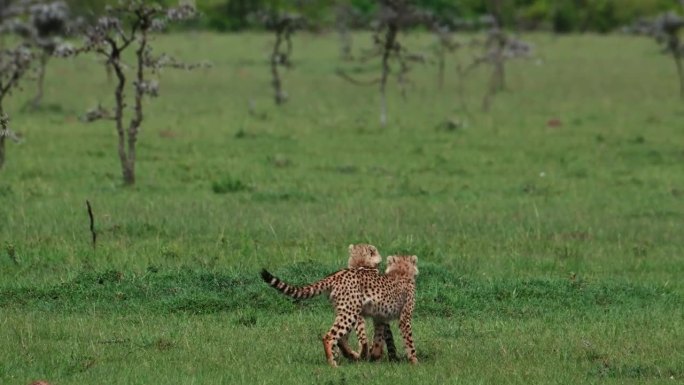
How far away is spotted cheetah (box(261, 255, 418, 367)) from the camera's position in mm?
10180

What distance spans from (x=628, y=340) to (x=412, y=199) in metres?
9.76

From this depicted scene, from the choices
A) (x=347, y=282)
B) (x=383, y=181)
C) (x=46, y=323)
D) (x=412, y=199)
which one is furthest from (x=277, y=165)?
(x=347, y=282)

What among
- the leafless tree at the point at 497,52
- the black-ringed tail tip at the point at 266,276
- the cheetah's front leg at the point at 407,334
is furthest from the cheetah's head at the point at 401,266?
the leafless tree at the point at 497,52

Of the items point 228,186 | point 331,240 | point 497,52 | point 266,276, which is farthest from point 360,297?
point 497,52

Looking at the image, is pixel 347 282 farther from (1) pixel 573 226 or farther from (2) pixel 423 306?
(1) pixel 573 226

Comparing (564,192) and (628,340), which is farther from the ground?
(628,340)

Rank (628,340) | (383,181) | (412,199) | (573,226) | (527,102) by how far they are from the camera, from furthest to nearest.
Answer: (527,102) → (383,181) → (412,199) → (573,226) → (628,340)

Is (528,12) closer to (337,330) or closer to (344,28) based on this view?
(344,28)

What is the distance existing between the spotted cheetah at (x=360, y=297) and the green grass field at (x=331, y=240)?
282mm

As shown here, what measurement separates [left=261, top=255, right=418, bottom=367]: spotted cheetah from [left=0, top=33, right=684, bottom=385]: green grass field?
282mm

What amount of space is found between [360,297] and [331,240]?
643 centimetres

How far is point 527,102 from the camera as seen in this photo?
41000 millimetres

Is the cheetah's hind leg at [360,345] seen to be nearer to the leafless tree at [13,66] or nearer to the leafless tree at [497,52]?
the leafless tree at [13,66]

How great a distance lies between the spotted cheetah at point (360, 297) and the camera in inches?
401
